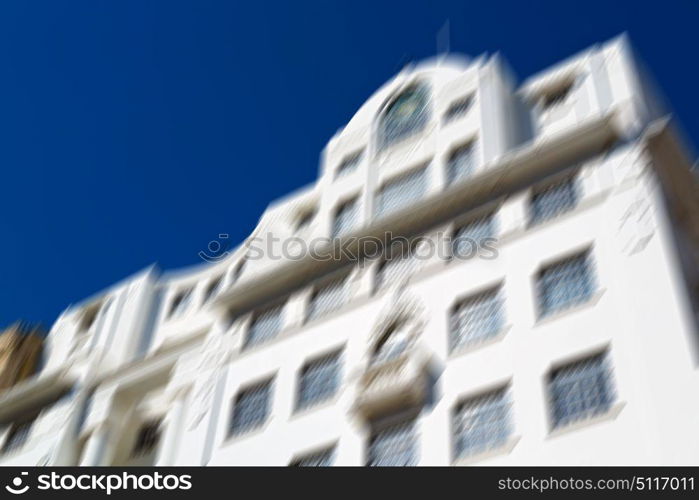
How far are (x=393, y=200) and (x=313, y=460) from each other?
23.7 ft

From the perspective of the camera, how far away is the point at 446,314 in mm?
21797

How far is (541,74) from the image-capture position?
27.0m

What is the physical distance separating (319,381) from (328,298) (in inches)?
92.7

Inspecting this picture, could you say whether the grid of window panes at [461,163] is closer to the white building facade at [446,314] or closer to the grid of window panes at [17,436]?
the white building facade at [446,314]

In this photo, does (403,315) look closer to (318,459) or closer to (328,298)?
(328,298)

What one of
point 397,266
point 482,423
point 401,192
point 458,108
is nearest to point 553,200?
point 397,266

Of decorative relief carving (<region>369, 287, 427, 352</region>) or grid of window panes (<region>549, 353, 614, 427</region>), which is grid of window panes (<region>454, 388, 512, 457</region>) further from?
decorative relief carving (<region>369, 287, 427, 352</region>)

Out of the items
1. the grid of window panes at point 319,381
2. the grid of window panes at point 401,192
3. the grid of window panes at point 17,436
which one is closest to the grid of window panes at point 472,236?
the grid of window panes at point 401,192

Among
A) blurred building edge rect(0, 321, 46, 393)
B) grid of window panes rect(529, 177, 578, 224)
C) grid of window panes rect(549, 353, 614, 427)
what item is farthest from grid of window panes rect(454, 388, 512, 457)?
blurred building edge rect(0, 321, 46, 393)

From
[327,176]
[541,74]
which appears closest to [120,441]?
[327,176]

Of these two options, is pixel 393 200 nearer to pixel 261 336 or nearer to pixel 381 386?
pixel 261 336

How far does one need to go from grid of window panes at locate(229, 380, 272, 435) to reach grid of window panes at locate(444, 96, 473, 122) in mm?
7523

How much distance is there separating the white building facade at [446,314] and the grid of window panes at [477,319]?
4 centimetres
